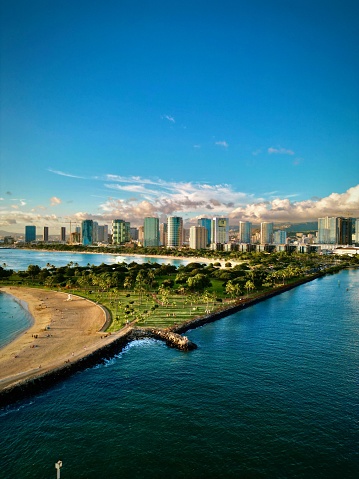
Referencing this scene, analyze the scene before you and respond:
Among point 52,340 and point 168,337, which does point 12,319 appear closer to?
point 52,340

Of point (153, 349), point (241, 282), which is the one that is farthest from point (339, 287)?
point (153, 349)

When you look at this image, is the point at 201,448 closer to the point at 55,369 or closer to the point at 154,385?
the point at 154,385

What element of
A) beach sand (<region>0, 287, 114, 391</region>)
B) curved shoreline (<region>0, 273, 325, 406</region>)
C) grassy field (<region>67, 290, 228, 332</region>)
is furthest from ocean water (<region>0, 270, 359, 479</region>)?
grassy field (<region>67, 290, 228, 332</region>)

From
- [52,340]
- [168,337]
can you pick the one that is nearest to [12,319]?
[52,340]

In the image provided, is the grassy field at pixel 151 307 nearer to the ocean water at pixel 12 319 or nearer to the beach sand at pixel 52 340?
the beach sand at pixel 52 340

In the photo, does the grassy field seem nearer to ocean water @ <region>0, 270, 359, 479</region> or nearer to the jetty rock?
the jetty rock

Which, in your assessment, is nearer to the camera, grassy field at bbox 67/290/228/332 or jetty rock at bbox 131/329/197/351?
jetty rock at bbox 131/329/197/351

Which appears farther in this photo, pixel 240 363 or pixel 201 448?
pixel 240 363
